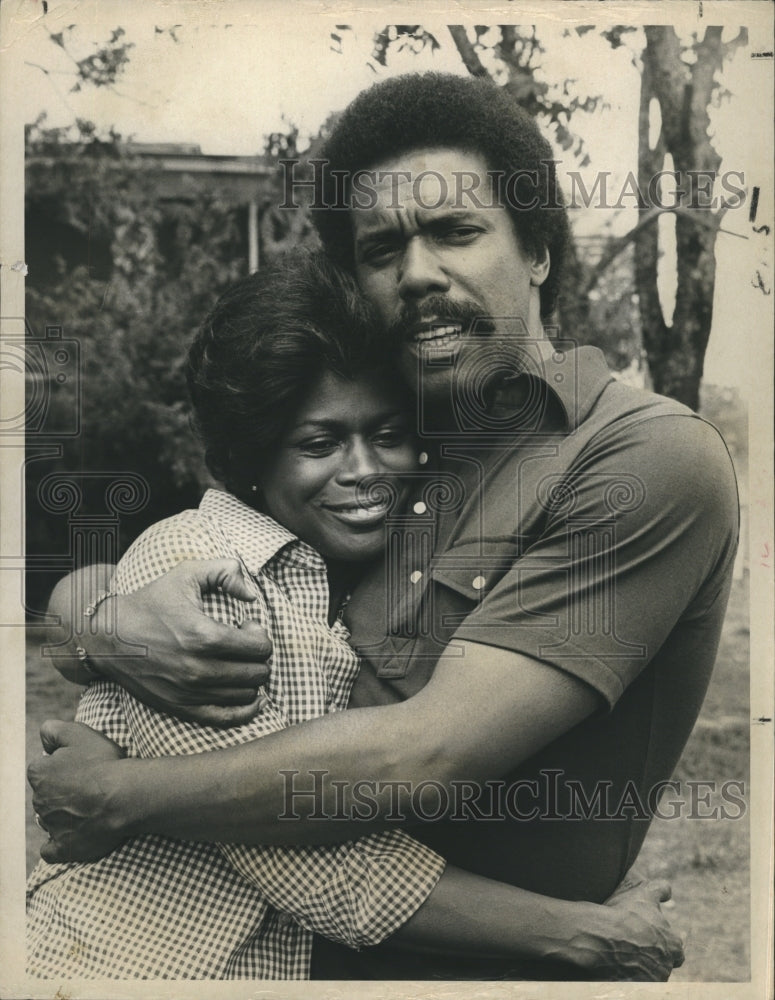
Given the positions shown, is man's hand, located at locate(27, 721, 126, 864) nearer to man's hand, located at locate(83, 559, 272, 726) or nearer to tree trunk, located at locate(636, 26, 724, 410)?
man's hand, located at locate(83, 559, 272, 726)

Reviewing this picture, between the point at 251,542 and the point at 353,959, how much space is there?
Result: 48.1 inches

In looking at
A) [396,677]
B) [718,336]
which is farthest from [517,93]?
[396,677]

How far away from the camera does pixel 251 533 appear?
3352 millimetres

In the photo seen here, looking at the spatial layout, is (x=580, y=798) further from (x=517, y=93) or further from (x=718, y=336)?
A: (x=517, y=93)

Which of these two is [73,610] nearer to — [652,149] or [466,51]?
[466,51]

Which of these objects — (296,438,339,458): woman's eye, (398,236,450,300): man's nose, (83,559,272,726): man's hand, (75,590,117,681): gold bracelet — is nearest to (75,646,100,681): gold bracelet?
(75,590,117,681): gold bracelet

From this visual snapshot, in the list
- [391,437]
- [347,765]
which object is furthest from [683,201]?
[347,765]

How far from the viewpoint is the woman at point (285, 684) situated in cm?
318

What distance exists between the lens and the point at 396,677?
129 inches

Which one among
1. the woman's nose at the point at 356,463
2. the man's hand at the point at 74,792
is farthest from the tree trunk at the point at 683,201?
the man's hand at the point at 74,792

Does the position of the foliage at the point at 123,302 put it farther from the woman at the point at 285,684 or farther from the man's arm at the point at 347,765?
the man's arm at the point at 347,765

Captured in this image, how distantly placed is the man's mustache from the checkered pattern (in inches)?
26.0
